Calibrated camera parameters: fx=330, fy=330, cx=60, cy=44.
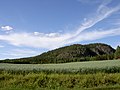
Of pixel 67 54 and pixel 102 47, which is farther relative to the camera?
pixel 102 47

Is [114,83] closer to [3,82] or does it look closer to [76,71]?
[76,71]

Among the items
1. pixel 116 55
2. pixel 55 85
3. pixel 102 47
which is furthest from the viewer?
pixel 102 47

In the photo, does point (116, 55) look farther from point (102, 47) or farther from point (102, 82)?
point (102, 47)

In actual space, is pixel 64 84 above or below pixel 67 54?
below

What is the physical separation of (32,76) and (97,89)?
7778 mm

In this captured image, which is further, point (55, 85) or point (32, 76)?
point (32, 76)

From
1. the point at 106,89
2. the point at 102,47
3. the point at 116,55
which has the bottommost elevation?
the point at 106,89

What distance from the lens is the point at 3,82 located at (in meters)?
27.6

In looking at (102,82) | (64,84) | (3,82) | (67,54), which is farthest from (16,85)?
(67,54)

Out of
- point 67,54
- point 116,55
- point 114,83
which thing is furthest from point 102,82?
point 67,54

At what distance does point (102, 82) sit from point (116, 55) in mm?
44388

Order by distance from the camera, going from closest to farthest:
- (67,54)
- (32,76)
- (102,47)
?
(32,76)
(67,54)
(102,47)

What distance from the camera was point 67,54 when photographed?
4466 inches

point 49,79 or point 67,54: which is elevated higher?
point 67,54
